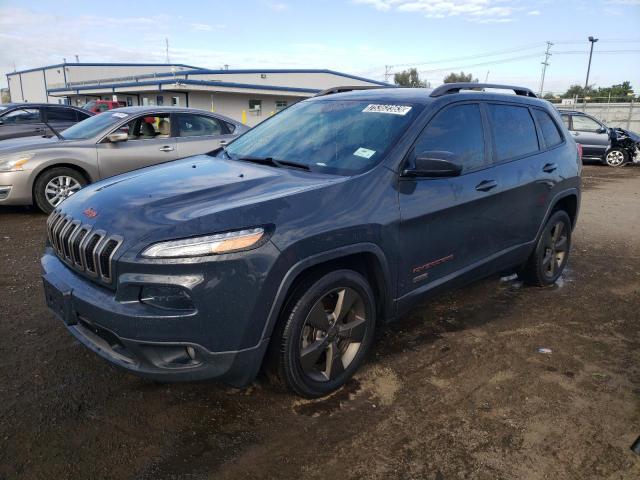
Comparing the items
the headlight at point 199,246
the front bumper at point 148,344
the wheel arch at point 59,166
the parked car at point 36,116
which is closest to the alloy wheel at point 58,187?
the wheel arch at point 59,166

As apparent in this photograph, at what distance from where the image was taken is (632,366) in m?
3.52

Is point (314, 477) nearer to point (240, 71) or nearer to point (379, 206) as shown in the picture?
point (379, 206)

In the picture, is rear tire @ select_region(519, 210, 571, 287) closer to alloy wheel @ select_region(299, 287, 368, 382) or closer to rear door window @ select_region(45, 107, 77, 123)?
alloy wheel @ select_region(299, 287, 368, 382)

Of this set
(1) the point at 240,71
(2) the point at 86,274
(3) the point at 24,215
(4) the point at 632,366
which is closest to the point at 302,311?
(2) the point at 86,274

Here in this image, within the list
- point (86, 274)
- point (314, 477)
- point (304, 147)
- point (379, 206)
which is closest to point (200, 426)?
point (314, 477)

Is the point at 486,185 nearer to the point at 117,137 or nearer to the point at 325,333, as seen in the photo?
the point at 325,333

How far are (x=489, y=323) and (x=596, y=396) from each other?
1.13 meters

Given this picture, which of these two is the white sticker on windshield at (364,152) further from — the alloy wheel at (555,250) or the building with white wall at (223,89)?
the building with white wall at (223,89)

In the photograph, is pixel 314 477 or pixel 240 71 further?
pixel 240 71

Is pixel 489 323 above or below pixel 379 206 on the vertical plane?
below

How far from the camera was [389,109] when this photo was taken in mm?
3504

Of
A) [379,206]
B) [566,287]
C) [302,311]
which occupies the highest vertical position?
[379,206]

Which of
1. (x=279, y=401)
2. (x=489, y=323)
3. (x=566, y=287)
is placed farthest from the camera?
(x=566, y=287)

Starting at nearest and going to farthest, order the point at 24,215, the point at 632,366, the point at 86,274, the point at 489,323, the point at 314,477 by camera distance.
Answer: the point at 314,477 → the point at 86,274 → the point at 632,366 → the point at 489,323 → the point at 24,215
